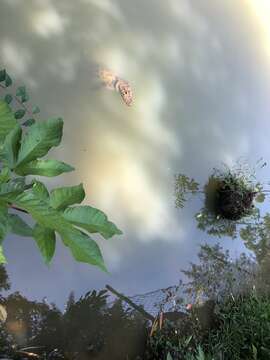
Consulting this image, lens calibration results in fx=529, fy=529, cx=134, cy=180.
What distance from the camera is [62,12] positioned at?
2.11 meters

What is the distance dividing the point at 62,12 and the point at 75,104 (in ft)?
1.21

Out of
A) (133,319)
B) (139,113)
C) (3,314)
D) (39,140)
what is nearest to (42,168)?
(39,140)

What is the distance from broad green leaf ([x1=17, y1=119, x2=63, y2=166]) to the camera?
2.09 ft

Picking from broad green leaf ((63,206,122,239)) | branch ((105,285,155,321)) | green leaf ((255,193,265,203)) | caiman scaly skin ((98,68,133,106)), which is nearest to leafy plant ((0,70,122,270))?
broad green leaf ((63,206,122,239))

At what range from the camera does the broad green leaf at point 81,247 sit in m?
0.57

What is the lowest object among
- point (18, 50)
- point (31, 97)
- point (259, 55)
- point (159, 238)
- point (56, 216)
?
point (56, 216)

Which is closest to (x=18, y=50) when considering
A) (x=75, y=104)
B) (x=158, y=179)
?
(x=75, y=104)

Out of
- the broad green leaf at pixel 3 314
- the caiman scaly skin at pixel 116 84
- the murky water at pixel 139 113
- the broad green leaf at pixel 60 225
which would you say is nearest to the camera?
the broad green leaf at pixel 60 225

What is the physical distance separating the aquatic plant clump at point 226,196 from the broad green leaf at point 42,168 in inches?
79.2

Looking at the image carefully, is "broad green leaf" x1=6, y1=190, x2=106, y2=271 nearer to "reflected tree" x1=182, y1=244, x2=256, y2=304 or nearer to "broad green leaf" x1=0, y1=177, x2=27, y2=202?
"broad green leaf" x1=0, y1=177, x2=27, y2=202

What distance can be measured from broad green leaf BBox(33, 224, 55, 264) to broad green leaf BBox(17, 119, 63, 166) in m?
0.09

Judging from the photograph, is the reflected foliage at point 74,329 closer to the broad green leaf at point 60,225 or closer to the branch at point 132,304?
the branch at point 132,304

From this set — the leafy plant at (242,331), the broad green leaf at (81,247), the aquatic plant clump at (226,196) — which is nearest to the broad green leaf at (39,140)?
the broad green leaf at (81,247)

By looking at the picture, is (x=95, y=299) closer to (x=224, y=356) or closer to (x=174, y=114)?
(x=224, y=356)
